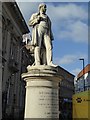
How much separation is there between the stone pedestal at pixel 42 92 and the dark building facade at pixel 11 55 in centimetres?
2094

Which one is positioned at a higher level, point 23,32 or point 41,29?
point 23,32

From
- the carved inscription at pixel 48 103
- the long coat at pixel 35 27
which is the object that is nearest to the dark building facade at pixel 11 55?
the long coat at pixel 35 27

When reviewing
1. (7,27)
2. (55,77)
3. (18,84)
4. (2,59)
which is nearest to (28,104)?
(55,77)

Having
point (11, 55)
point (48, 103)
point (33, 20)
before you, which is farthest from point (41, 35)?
point (11, 55)

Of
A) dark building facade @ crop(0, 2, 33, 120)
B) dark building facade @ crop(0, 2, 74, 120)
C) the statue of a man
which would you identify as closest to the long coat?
the statue of a man

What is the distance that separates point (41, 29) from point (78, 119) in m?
13.6

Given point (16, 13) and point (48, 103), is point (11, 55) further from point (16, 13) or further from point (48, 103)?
point (48, 103)

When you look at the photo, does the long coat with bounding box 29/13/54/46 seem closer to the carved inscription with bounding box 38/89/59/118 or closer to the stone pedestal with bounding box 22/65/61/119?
the stone pedestal with bounding box 22/65/61/119

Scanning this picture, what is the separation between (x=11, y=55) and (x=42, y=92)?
28.6 meters

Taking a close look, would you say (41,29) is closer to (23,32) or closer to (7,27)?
(7,27)

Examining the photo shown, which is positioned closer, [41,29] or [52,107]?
[52,107]

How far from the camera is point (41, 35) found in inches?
379

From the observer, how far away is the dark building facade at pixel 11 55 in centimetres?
3244

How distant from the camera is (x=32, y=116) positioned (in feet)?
28.4
